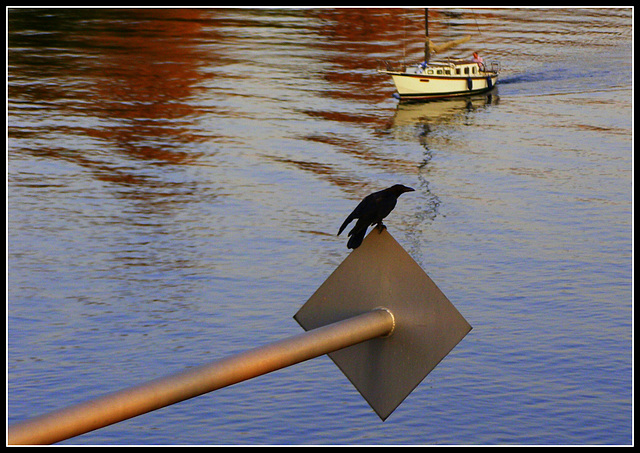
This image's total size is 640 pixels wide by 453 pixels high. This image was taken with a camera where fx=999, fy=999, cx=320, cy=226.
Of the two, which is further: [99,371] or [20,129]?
[20,129]

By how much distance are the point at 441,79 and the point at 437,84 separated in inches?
11.6

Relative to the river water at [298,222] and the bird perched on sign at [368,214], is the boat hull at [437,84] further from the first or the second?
the bird perched on sign at [368,214]

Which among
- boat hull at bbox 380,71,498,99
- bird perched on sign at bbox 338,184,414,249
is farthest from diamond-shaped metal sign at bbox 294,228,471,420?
boat hull at bbox 380,71,498,99

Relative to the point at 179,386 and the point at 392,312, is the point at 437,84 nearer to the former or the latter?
the point at 392,312

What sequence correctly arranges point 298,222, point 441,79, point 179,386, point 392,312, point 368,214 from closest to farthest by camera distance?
point 179,386, point 392,312, point 368,214, point 298,222, point 441,79

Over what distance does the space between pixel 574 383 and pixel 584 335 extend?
9.35ft

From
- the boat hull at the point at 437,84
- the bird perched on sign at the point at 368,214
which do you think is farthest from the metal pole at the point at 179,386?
the boat hull at the point at 437,84

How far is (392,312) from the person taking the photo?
2.81 meters

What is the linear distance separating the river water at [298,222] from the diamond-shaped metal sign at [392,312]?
55.5 ft

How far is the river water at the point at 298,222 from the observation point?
71.1 feet

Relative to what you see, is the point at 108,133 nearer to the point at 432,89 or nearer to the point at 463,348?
the point at 432,89

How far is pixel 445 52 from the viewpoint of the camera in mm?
53062

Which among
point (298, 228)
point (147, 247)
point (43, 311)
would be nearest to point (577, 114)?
point (298, 228)

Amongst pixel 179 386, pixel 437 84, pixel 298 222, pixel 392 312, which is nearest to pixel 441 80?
pixel 437 84
